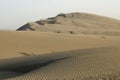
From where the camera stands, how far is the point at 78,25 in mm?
54188

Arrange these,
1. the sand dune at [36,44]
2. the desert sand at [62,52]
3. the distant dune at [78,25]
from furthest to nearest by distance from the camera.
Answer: the distant dune at [78,25], the sand dune at [36,44], the desert sand at [62,52]

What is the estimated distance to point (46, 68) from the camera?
14398mm

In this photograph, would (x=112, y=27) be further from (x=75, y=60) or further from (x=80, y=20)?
(x=75, y=60)

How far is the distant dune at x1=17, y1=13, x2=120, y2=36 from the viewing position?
48.1 m

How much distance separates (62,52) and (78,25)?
108 ft

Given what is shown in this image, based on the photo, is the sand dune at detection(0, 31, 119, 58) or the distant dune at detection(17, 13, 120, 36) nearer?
the sand dune at detection(0, 31, 119, 58)

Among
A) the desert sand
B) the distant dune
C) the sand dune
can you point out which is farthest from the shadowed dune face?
the distant dune

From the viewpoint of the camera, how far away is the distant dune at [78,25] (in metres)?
48.1

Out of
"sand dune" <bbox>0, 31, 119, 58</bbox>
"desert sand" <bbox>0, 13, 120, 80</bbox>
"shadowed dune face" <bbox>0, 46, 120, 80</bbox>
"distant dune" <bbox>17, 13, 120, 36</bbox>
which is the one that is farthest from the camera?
"distant dune" <bbox>17, 13, 120, 36</bbox>

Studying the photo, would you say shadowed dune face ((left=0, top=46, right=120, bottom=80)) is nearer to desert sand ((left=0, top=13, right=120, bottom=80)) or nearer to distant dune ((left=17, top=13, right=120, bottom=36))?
desert sand ((left=0, top=13, right=120, bottom=80))

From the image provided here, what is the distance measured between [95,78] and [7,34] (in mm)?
23178

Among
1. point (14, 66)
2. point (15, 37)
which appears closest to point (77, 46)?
point (15, 37)

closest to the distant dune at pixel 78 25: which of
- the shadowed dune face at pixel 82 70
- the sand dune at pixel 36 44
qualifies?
the sand dune at pixel 36 44

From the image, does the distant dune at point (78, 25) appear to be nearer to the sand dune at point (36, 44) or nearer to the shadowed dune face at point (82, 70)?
the sand dune at point (36, 44)
